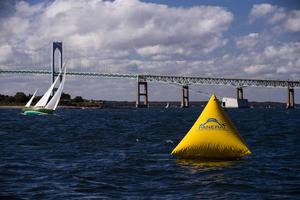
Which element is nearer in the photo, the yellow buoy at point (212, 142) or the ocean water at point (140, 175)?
the ocean water at point (140, 175)

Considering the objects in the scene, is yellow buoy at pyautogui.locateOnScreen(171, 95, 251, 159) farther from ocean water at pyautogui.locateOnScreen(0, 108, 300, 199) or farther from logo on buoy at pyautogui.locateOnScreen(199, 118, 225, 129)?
ocean water at pyautogui.locateOnScreen(0, 108, 300, 199)

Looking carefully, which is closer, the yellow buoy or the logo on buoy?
the yellow buoy

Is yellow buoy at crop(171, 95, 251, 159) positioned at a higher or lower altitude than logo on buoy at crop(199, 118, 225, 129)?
lower

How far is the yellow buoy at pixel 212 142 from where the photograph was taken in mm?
18594

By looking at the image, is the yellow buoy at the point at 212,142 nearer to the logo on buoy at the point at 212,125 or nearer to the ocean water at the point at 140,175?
the logo on buoy at the point at 212,125

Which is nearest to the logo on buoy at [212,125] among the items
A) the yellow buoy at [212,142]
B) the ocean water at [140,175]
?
the yellow buoy at [212,142]

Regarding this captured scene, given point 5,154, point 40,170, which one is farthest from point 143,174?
point 5,154

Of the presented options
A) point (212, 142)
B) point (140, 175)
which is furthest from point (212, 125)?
point (140, 175)

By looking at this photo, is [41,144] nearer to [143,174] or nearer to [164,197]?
[143,174]

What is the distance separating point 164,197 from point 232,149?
670 cm

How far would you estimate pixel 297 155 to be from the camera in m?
22.0

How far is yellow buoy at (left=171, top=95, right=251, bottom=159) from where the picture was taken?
61.0 feet

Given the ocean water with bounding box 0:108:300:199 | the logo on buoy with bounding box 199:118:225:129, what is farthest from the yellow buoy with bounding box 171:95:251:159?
the ocean water with bounding box 0:108:300:199

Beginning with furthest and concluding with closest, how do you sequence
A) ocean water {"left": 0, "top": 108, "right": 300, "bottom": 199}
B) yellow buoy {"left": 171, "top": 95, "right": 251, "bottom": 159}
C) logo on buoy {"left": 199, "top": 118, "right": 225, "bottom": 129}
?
logo on buoy {"left": 199, "top": 118, "right": 225, "bottom": 129} < yellow buoy {"left": 171, "top": 95, "right": 251, "bottom": 159} < ocean water {"left": 0, "top": 108, "right": 300, "bottom": 199}
